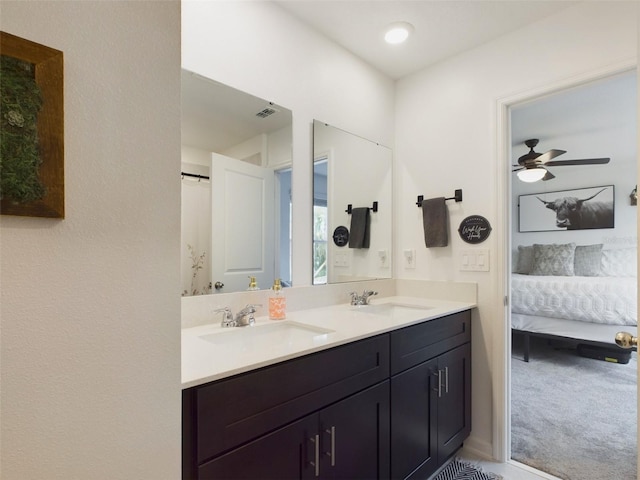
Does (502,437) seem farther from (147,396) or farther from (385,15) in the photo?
(385,15)

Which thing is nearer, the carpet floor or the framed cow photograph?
the carpet floor

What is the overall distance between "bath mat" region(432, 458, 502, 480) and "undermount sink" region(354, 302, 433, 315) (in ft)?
2.96

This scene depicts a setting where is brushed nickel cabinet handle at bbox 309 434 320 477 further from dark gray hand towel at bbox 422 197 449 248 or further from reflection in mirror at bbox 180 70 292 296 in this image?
dark gray hand towel at bbox 422 197 449 248

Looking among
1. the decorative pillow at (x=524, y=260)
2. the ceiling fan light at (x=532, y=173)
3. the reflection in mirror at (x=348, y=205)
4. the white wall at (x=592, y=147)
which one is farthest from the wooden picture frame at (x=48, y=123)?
the decorative pillow at (x=524, y=260)

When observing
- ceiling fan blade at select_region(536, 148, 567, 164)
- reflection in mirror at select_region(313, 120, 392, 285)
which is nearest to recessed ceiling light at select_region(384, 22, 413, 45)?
reflection in mirror at select_region(313, 120, 392, 285)

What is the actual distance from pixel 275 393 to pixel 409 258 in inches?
63.5

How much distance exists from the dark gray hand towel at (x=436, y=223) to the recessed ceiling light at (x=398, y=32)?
100cm

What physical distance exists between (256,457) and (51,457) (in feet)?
1.88

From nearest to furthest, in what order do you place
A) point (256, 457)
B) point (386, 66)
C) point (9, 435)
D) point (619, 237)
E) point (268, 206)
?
point (9, 435) < point (256, 457) < point (268, 206) < point (386, 66) < point (619, 237)

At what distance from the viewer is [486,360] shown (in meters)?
2.05

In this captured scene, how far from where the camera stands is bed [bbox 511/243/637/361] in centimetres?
331

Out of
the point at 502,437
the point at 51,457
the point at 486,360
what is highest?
the point at 51,457

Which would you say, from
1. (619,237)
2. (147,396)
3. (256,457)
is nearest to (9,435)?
(147,396)

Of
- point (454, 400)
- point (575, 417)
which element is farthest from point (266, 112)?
point (575, 417)
